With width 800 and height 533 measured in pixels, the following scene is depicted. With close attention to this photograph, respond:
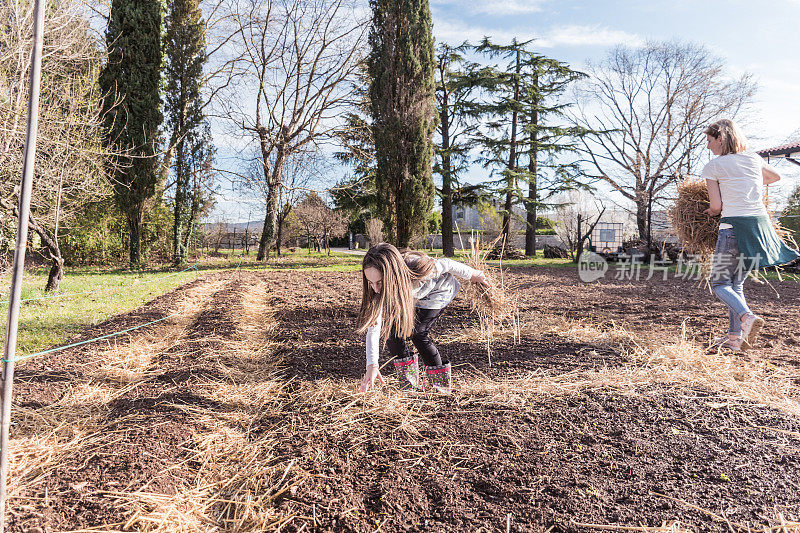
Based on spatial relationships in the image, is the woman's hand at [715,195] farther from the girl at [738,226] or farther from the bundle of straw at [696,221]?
the bundle of straw at [696,221]

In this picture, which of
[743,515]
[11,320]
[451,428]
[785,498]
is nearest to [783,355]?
[785,498]

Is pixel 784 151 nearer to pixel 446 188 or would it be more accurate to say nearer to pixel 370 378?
pixel 370 378

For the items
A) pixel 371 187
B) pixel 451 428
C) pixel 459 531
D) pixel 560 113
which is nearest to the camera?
pixel 459 531

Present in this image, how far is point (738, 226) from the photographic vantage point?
11.3 feet

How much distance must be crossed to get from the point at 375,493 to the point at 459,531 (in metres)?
0.40

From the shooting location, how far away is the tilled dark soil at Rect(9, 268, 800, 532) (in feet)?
5.35

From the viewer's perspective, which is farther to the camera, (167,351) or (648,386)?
(167,351)

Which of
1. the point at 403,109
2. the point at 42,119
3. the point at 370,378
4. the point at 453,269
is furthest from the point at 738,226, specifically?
the point at 403,109

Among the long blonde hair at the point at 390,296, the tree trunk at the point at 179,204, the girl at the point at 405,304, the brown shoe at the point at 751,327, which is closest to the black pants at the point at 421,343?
the girl at the point at 405,304

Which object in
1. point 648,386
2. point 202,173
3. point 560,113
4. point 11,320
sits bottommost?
point 648,386

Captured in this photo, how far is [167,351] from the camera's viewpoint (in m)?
4.11

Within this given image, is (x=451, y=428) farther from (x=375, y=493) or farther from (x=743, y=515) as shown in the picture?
(x=743, y=515)

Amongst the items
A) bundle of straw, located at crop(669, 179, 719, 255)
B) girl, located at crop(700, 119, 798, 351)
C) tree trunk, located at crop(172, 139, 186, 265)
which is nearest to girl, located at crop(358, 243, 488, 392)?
girl, located at crop(700, 119, 798, 351)

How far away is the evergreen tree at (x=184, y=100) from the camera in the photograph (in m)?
14.1
